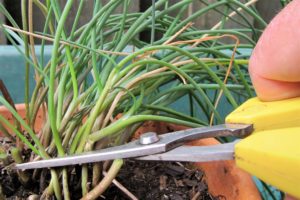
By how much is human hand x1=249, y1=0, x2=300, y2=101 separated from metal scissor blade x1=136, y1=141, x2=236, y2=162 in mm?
66

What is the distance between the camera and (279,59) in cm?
42

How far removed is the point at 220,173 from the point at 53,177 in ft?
0.54

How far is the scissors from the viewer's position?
1.19 feet

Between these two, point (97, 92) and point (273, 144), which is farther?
point (97, 92)

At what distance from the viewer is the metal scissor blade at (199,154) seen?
0.40 m

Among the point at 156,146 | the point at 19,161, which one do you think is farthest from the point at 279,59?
the point at 19,161

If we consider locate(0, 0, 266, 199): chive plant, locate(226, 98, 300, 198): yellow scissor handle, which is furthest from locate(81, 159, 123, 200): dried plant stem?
locate(226, 98, 300, 198): yellow scissor handle

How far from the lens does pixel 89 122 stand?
471 mm

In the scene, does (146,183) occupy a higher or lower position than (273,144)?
lower

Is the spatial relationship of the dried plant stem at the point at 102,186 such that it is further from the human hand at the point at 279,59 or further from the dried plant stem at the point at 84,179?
the human hand at the point at 279,59

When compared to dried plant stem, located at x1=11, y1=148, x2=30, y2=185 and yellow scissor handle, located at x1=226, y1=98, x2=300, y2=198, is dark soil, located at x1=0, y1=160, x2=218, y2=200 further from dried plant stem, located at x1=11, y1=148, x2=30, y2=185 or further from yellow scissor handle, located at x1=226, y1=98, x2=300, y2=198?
yellow scissor handle, located at x1=226, y1=98, x2=300, y2=198

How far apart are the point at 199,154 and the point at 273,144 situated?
0.20ft

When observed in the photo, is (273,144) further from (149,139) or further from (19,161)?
(19,161)

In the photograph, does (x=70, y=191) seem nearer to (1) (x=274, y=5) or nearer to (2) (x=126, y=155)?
(2) (x=126, y=155)
